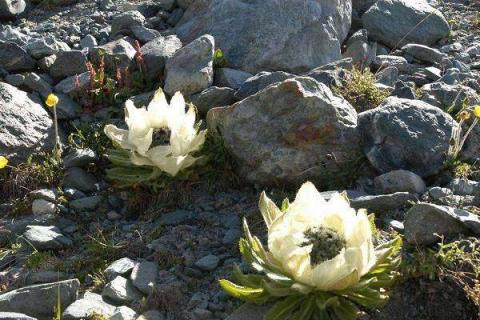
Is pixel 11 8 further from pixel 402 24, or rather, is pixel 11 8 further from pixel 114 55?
pixel 402 24

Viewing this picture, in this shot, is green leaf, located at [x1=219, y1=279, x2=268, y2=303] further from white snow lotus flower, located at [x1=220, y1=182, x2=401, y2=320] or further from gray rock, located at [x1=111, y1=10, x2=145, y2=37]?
gray rock, located at [x1=111, y1=10, x2=145, y2=37]

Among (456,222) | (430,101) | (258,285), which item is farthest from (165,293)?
(430,101)

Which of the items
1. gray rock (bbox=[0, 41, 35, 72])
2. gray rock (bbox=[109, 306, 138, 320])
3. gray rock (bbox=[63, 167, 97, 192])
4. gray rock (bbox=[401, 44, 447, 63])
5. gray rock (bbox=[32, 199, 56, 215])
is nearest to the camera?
gray rock (bbox=[109, 306, 138, 320])

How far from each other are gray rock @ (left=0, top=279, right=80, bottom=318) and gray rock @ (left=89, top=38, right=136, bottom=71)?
309cm

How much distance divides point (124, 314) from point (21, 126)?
2549mm

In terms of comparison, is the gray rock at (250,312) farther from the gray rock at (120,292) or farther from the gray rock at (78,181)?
the gray rock at (78,181)

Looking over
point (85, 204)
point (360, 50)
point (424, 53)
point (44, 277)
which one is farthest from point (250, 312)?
point (424, 53)

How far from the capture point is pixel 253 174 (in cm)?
561

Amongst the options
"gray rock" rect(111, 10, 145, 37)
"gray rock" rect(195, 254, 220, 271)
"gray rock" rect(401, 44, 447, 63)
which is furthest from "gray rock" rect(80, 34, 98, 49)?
"gray rock" rect(195, 254, 220, 271)

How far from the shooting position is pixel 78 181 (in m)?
6.03

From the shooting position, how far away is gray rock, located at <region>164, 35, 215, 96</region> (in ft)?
21.5

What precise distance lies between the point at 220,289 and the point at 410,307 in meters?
1.14

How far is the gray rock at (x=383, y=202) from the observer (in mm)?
4852

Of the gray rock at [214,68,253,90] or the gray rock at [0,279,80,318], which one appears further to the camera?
the gray rock at [214,68,253,90]
